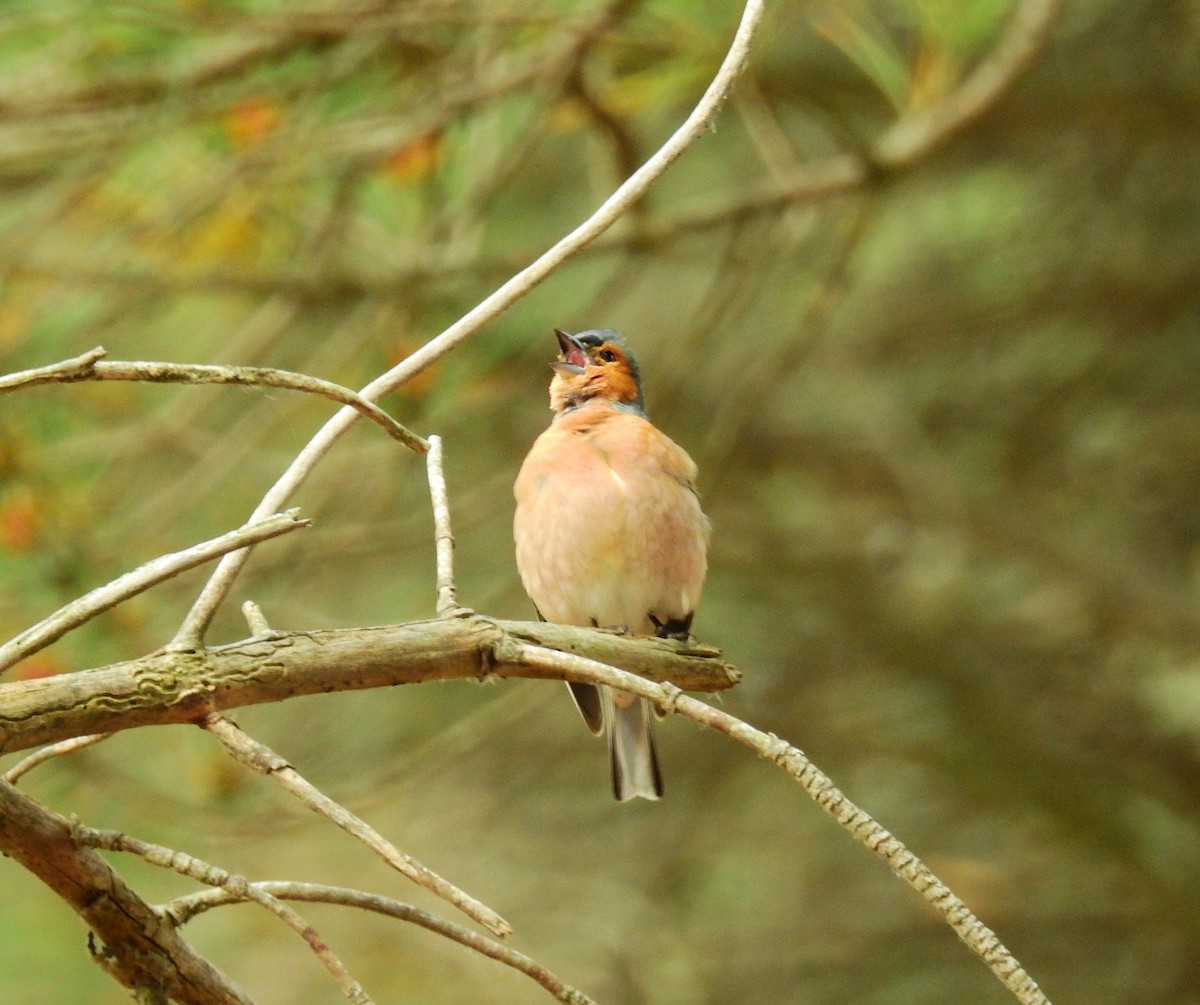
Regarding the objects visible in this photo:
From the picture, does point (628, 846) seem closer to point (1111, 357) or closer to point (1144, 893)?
point (1144, 893)

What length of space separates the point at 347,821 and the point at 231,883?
15 cm

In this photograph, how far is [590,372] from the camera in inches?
172

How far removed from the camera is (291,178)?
199 inches

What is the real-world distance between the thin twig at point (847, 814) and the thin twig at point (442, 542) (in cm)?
20

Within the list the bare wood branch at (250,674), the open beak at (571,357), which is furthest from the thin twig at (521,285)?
the open beak at (571,357)

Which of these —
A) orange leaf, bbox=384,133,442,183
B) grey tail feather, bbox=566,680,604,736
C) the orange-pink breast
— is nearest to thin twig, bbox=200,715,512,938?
the orange-pink breast

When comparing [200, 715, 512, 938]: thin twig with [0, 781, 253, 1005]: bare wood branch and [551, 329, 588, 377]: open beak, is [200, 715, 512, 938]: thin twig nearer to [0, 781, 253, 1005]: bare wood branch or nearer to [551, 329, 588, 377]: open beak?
[0, 781, 253, 1005]: bare wood branch

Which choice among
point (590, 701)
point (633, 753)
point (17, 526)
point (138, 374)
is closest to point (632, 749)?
point (633, 753)

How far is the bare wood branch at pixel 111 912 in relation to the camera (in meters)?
1.62

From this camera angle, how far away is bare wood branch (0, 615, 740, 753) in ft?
5.18

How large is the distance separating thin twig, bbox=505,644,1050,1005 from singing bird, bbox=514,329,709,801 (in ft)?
7.52

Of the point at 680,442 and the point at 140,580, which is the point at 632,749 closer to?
the point at 680,442

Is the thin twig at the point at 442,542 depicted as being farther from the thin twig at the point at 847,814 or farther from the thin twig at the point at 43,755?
the thin twig at the point at 43,755

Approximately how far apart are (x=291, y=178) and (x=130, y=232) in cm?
51
